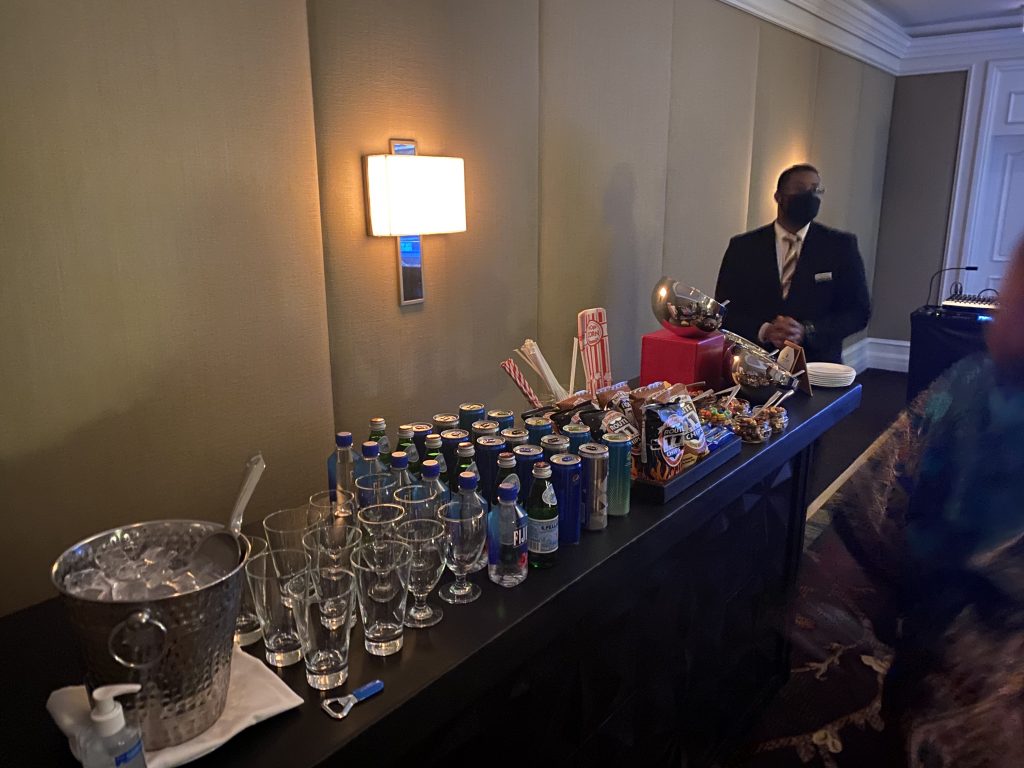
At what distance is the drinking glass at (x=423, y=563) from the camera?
1.16 metres

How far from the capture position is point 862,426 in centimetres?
492

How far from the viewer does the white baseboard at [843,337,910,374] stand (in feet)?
20.7

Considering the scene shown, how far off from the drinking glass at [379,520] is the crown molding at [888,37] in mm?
3765

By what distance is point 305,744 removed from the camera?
35.7 inches

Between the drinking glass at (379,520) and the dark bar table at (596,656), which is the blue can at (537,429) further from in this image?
the drinking glass at (379,520)

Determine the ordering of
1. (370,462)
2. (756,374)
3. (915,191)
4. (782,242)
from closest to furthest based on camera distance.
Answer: (370,462)
(756,374)
(782,242)
(915,191)

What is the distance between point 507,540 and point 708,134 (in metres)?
2.81

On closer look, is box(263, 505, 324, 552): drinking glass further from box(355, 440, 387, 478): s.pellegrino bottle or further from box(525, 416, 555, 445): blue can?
box(525, 416, 555, 445): blue can

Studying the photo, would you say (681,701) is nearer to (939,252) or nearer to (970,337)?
(970,337)

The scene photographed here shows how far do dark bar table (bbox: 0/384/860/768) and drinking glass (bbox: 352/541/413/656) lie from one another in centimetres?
3

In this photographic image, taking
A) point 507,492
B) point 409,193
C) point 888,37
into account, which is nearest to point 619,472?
point 507,492

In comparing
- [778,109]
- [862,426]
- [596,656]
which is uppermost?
[778,109]

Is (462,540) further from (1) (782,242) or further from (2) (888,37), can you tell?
(2) (888,37)

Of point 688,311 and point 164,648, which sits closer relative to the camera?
point 164,648
